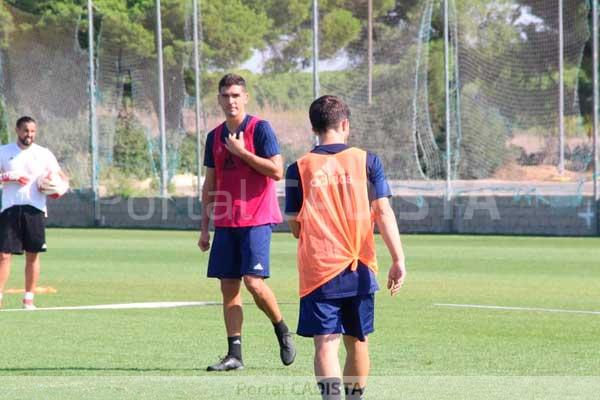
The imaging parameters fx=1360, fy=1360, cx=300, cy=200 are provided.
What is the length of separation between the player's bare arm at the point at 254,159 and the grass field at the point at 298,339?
142 cm

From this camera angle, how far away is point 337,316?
7309mm

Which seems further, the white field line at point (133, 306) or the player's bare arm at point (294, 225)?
the white field line at point (133, 306)

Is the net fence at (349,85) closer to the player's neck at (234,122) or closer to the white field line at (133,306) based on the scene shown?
the white field line at (133,306)

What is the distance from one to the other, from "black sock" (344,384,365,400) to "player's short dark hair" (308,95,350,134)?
1.38m

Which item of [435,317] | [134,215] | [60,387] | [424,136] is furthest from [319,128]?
[134,215]

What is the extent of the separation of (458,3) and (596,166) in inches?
286

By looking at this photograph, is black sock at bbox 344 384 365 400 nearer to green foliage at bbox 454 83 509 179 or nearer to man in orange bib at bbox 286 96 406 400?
man in orange bib at bbox 286 96 406 400

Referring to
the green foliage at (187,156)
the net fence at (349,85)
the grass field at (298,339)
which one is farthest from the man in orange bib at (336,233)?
the green foliage at (187,156)

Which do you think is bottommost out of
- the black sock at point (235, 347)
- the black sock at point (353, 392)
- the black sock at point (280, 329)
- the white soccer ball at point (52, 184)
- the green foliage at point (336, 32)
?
the black sock at point (235, 347)

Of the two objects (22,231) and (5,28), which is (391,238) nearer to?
(22,231)

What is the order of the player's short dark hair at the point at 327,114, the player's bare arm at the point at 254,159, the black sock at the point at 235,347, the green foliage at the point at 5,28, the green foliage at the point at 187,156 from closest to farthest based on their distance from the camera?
the player's short dark hair at the point at 327,114 < the player's bare arm at the point at 254,159 < the black sock at the point at 235,347 < the green foliage at the point at 187,156 < the green foliage at the point at 5,28

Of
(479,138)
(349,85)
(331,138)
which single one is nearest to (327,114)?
(331,138)

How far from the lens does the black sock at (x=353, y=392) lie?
7.31m

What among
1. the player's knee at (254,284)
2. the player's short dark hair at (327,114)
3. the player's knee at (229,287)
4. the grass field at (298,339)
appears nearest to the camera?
the player's short dark hair at (327,114)
